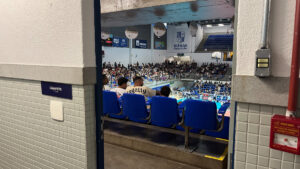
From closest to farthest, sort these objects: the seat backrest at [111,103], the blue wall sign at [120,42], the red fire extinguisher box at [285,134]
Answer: the red fire extinguisher box at [285,134] < the seat backrest at [111,103] < the blue wall sign at [120,42]

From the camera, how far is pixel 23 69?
209 cm

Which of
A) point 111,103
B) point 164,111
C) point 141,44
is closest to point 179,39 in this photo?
point 141,44

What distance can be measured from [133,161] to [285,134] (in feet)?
7.44

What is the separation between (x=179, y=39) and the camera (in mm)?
21172

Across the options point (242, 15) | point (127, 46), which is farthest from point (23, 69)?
point (127, 46)

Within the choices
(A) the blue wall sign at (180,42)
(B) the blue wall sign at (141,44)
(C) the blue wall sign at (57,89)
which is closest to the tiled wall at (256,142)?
(C) the blue wall sign at (57,89)

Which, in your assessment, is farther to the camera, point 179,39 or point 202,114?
point 179,39

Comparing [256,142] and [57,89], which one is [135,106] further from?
[256,142]

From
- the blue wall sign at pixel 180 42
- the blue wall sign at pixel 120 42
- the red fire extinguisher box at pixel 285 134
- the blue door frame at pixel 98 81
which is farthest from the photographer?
the blue wall sign at pixel 180 42

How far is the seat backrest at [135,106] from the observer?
10.9ft

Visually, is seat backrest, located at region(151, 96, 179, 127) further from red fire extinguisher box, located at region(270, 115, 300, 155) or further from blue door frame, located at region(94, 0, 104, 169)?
red fire extinguisher box, located at region(270, 115, 300, 155)

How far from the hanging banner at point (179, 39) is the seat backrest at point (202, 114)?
60.6 feet

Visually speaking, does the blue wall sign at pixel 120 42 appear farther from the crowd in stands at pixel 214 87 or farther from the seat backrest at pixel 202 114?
the seat backrest at pixel 202 114

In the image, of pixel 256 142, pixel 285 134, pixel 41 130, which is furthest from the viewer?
pixel 41 130
